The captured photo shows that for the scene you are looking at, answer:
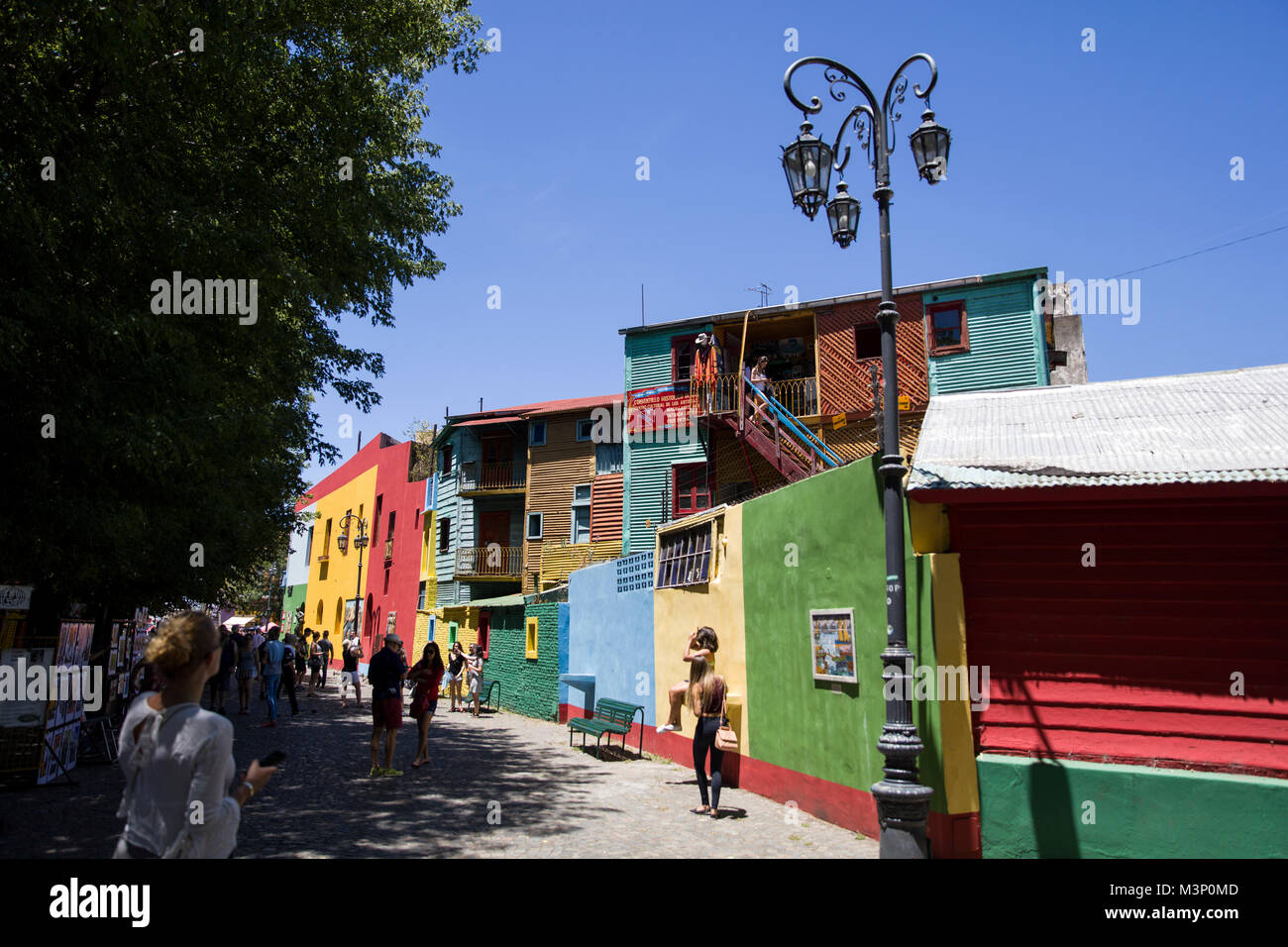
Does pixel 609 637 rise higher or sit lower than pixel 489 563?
lower

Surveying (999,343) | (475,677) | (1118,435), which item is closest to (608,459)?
(475,677)

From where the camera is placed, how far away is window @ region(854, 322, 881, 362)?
19688 mm

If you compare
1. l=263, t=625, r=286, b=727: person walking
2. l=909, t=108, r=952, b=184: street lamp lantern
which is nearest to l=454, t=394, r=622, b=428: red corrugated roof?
l=263, t=625, r=286, b=727: person walking

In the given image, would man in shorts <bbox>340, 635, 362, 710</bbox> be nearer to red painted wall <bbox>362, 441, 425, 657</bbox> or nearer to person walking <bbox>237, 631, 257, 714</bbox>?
person walking <bbox>237, 631, 257, 714</bbox>

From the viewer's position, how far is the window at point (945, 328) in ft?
62.3

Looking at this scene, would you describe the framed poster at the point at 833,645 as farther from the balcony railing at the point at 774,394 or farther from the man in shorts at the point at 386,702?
the balcony railing at the point at 774,394

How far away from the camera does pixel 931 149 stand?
23.9 feet

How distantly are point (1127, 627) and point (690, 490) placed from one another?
1522cm

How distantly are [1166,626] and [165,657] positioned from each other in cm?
695

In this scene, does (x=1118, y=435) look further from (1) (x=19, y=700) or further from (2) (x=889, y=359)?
(1) (x=19, y=700)

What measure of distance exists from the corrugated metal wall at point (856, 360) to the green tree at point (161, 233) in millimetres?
10685

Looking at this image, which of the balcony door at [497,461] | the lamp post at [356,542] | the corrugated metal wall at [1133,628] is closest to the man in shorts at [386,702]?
the corrugated metal wall at [1133,628]

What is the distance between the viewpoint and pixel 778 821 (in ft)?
28.6

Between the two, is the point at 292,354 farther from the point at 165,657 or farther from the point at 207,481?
the point at 165,657
